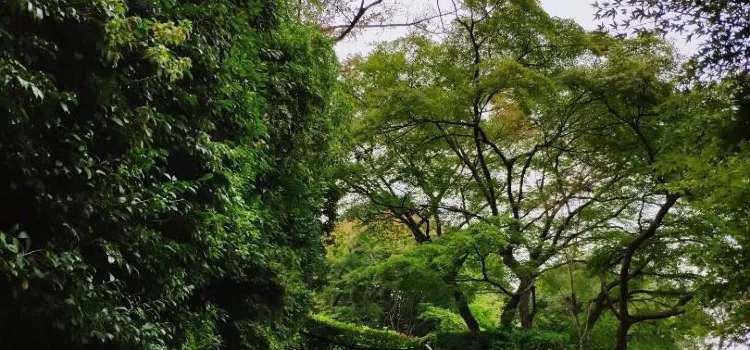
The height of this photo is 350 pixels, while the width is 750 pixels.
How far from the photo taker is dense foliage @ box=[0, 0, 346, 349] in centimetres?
227

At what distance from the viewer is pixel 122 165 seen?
105 inches

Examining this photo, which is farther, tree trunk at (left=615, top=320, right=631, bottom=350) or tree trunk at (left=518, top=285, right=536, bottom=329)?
tree trunk at (left=518, top=285, right=536, bottom=329)

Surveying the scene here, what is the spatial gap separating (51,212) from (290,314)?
3981 millimetres

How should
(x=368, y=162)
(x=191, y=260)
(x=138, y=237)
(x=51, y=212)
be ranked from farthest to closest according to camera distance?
(x=368, y=162), (x=191, y=260), (x=138, y=237), (x=51, y=212)

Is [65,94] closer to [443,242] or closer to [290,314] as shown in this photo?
[290,314]

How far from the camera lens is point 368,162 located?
1056cm

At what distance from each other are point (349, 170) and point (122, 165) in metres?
7.27

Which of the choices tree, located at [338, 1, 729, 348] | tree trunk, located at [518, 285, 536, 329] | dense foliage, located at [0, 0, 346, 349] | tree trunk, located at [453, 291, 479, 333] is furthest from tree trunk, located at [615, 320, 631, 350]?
dense foliage, located at [0, 0, 346, 349]

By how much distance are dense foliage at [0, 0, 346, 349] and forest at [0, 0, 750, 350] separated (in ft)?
0.04

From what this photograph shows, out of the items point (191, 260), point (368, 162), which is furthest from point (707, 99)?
point (368, 162)

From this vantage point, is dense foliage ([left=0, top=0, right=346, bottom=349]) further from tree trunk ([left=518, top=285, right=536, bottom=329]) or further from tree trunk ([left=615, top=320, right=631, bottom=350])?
→ tree trunk ([left=518, top=285, right=536, bottom=329])

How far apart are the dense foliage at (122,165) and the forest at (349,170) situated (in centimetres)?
1

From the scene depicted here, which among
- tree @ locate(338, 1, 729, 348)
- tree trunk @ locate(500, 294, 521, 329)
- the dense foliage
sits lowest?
the dense foliage

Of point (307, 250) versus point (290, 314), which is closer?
point (290, 314)
